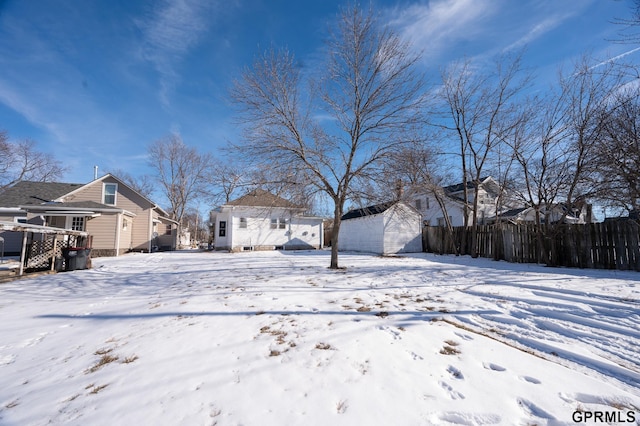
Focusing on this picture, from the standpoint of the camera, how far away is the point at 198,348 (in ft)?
10.3

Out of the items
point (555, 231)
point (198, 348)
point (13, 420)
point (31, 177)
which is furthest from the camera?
point (31, 177)

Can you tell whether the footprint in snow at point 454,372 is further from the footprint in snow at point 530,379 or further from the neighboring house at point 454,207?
the neighboring house at point 454,207

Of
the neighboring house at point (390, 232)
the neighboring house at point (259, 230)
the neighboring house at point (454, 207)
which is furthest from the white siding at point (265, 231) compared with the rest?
the neighboring house at point (454, 207)

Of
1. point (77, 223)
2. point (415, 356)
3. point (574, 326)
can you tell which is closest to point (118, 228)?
point (77, 223)

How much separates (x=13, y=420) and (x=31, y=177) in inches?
1338

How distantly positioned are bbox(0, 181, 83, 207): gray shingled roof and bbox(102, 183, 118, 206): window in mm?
2889

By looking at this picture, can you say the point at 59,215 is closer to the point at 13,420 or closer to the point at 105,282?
the point at 105,282

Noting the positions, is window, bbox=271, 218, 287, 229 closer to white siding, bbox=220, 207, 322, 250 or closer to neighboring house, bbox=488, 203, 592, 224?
white siding, bbox=220, 207, 322, 250

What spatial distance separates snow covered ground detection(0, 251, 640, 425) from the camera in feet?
6.75

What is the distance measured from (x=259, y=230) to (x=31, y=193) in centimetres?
1471

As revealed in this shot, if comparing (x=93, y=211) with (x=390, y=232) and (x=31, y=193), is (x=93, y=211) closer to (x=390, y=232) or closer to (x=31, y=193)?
(x=31, y=193)

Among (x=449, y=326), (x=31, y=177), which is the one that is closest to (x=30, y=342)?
(x=449, y=326)

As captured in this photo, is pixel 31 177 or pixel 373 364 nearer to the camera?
pixel 373 364

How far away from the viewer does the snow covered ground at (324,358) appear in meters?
2.06
